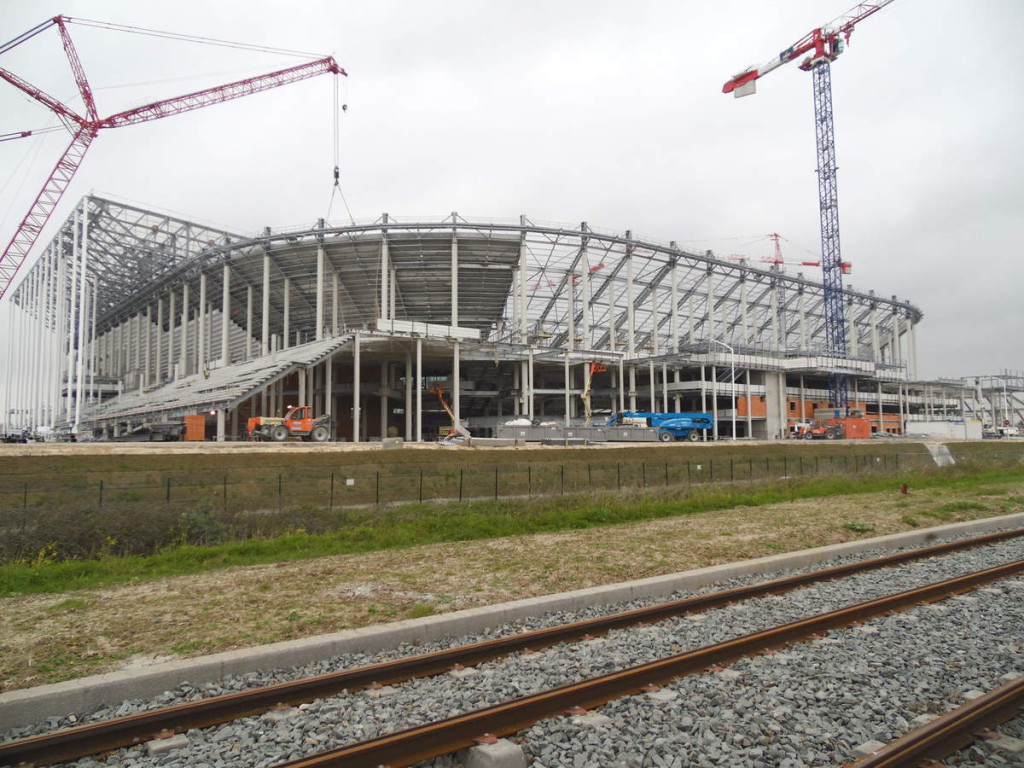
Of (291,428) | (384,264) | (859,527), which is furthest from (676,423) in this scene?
(859,527)

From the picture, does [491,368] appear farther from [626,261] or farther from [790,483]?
[790,483]

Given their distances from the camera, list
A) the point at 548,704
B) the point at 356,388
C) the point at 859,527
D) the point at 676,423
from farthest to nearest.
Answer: the point at 676,423 < the point at 356,388 < the point at 859,527 < the point at 548,704

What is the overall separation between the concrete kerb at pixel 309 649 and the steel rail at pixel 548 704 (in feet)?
8.47

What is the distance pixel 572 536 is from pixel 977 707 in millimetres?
10765

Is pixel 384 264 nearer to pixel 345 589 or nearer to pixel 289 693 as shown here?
pixel 345 589

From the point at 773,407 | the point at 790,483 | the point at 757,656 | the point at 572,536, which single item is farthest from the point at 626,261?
the point at 757,656

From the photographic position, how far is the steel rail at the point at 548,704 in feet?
16.1

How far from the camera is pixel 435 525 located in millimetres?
17094

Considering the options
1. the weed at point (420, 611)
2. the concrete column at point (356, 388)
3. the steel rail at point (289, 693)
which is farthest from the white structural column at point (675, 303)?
the weed at point (420, 611)

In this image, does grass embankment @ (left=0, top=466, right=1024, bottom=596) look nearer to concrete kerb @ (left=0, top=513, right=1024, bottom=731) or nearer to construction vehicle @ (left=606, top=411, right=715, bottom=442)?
concrete kerb @ (left=0, top=513, right=1024, bottom=731)

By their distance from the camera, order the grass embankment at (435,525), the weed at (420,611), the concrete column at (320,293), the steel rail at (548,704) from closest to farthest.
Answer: the steel rail at (548,704) → the weed at (420,611) → the grass embankment at (435,525) → the concrete column at (320,293)

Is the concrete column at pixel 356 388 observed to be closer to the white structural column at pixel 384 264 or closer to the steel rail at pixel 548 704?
the white structural column at pixel 384 264

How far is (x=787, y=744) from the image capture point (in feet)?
17.1

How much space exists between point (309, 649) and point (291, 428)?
39345 millimetres
